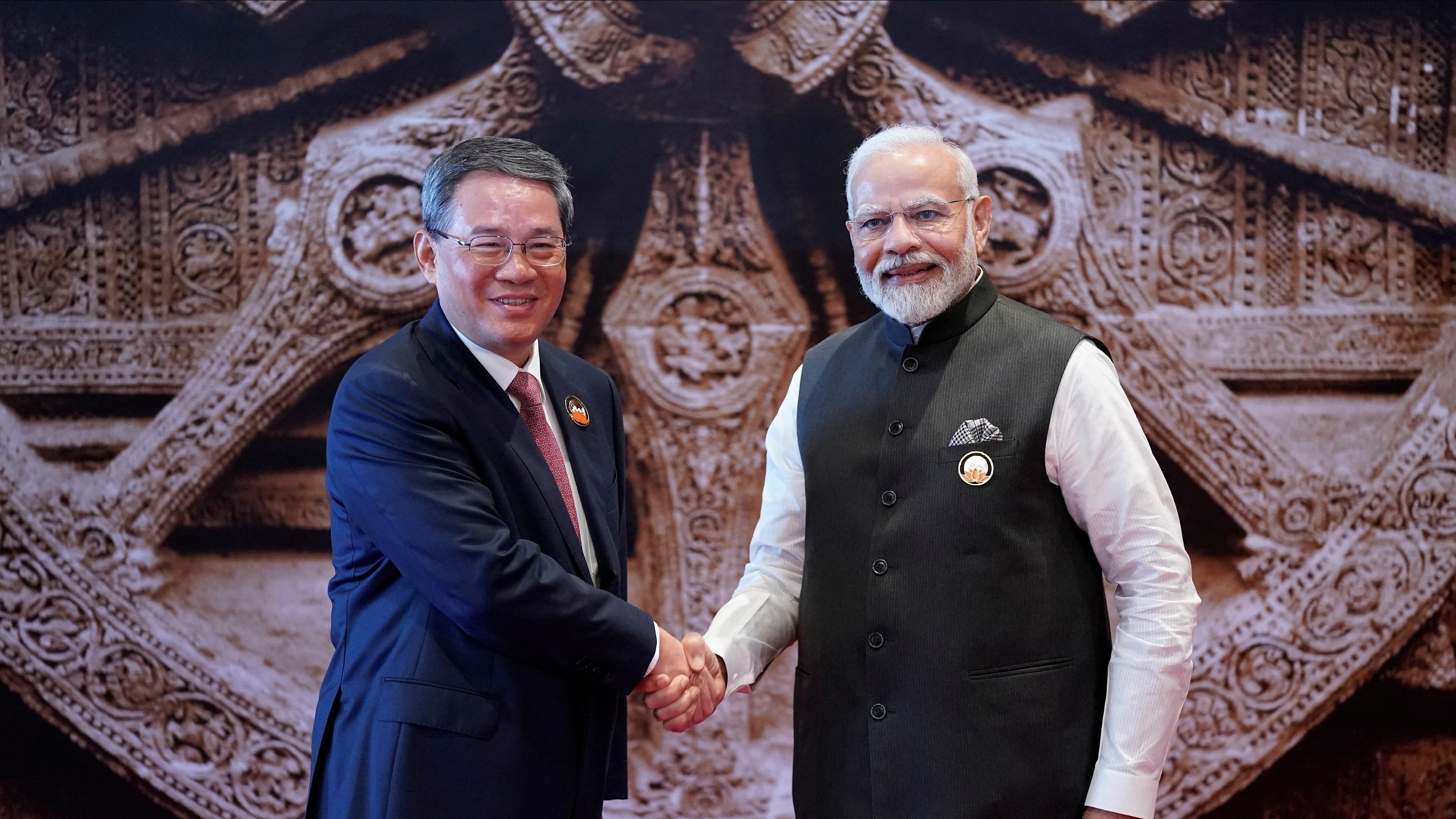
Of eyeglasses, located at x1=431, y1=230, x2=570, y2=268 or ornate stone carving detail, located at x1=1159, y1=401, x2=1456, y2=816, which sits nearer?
eyeglasses, located at x1=431, y1=230, x2=570, y2=268

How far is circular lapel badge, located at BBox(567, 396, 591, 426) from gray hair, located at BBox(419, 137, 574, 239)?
0.35 meters

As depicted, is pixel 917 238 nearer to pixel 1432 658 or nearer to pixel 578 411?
pixel 578 411

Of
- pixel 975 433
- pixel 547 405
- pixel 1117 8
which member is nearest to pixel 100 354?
pixel 547 405

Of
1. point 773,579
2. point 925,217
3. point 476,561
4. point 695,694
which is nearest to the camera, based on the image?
point 476,561

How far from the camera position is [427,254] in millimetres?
1923

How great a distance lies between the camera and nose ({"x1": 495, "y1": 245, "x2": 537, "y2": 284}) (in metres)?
1.83

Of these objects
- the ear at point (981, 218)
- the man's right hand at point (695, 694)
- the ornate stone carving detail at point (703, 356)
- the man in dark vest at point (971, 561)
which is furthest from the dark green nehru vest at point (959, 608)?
the ornate stone carving detail at point (703, 356)

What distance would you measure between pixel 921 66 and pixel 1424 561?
208cm

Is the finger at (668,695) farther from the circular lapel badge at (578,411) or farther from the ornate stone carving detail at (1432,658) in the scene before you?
the ornate stone carving detail at (1432,658)

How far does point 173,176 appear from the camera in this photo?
3.15 m

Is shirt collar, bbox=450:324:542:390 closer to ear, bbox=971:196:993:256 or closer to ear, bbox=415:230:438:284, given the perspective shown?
ear, bbox=415:230:438:284

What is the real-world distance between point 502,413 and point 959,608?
0.82 meters

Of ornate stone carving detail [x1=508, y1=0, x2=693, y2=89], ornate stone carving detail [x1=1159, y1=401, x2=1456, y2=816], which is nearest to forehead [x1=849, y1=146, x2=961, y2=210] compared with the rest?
ornate stone carving detail [x1=508, y1=0, x2=693, y2=89]

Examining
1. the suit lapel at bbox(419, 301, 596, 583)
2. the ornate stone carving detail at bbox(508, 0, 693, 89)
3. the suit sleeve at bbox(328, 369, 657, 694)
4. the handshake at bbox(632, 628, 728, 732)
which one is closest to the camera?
the suit sleeve at bbox(328, 369, 657, 694)
